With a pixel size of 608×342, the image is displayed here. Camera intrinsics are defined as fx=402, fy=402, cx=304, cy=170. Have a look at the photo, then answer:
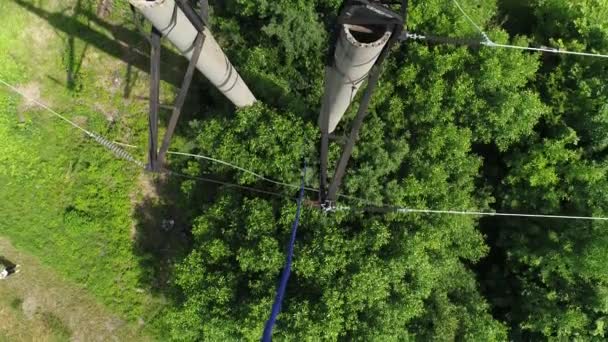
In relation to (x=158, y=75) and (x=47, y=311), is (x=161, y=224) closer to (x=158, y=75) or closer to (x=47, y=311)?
(x=47, y=311)

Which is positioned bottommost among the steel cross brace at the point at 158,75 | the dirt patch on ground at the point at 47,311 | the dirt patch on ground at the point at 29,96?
the dirt patch on ground at the point at 47,311

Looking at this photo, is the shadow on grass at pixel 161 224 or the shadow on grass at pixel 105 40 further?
the shadow on grass at pixel 161 224

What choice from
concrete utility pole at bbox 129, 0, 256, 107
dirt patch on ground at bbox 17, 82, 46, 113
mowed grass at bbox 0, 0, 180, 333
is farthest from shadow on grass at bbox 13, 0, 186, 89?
concrete utility pole at bbox 129, 0, 256, 107

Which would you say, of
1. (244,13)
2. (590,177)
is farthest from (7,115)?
(590,177)

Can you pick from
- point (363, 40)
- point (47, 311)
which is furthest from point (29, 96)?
point (363, 40)

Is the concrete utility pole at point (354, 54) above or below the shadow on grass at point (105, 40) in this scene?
below

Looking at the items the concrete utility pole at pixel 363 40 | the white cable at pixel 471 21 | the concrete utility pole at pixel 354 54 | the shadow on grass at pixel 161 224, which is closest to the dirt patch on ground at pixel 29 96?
the shadow on grass at pixel 161 224

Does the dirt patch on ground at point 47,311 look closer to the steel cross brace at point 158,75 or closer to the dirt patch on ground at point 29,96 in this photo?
the dirt patch on ground at point 29,96

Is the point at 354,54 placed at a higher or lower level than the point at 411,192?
lower
